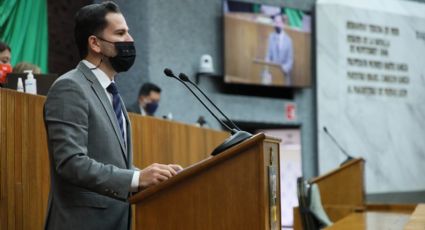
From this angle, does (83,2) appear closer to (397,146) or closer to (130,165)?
(130,165)

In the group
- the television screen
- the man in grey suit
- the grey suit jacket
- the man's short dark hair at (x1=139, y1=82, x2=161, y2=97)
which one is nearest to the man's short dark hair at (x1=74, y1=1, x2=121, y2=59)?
the man in grey suit

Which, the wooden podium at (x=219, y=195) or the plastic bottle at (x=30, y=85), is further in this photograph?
the plastic bottle at (x=30, y=85)

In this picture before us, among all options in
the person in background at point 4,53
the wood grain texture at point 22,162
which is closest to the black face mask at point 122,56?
the wood grain texture at point 22,162

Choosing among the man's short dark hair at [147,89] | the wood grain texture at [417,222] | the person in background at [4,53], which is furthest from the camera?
the man's short dark hair at [147,89]

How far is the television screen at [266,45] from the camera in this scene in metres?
8.48

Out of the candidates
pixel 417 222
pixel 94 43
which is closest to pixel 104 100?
pixel 94 43

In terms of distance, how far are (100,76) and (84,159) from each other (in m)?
0.33

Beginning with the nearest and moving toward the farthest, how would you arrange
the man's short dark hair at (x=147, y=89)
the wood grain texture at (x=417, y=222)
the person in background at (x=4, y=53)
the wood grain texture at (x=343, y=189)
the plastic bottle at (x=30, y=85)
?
the wood grain texture at (x=417, y=222) < the plastic bottle at (x=30, y=85) < the person in background at (x=4, y=53) < the wood grain texture at (x=343, y=189) < the man's short dark hair at (x=147, y=89)

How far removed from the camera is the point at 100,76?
2053mm

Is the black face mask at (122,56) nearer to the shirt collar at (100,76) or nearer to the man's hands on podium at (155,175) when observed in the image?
the shirt collar at (100,76)

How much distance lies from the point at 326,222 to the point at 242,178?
313cm

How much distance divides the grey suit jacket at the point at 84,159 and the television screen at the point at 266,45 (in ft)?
21.2

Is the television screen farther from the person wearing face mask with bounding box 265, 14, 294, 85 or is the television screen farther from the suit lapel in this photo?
the suit lapel

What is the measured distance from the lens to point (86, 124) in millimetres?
1889
